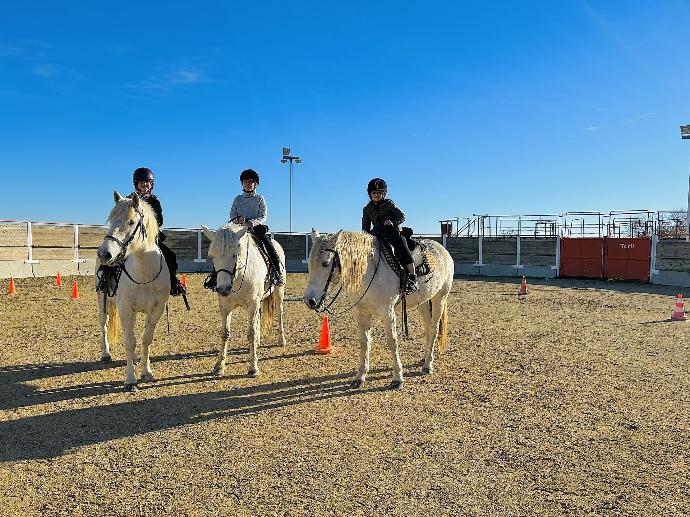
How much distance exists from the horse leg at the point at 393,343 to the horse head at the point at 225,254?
2.04 m

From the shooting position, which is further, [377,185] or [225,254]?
[377,185]

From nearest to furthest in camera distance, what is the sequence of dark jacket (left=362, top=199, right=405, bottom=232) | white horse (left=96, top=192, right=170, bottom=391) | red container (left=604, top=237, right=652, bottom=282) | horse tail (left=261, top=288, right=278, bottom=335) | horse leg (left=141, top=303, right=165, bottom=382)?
white horse (left=96, top=192, right=170, bottom=391)
horse leg (left=141, top=303, right=165, bottom=382)
dark jacket (left=362, top=199, right=405, bottom=232)
horse tail (left=261, top=288, right=278, bottom=335)
red container (left=604, top=237, right=652, bottom=282)

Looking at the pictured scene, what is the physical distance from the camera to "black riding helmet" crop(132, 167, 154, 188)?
21.6 ft

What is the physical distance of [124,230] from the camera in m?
5.25

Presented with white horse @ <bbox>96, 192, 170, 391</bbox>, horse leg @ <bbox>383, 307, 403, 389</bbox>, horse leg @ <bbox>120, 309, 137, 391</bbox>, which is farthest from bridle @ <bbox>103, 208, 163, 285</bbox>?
horse leg @ <bbox>383, 307, 403, 389</bbox>

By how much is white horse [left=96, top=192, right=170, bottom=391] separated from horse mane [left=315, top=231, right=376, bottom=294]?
6.88 ft

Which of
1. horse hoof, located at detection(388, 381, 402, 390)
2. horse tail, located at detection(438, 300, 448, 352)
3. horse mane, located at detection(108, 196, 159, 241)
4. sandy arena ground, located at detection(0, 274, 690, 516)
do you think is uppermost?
horse mane, located at detection(108, 196, 159, 241)

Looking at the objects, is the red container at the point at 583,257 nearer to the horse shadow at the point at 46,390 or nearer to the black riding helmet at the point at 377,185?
the black riding helmet at the point at 377,185

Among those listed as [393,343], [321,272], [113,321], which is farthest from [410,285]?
[113,321]

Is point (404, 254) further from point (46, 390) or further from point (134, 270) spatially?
point (46, 390)

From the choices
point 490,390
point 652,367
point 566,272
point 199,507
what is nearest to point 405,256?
point 490,390

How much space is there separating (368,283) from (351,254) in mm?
497

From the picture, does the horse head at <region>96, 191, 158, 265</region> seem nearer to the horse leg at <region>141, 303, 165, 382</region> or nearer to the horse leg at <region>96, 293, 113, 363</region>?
the horse leg at <region>141, 303, 165, 382</region>

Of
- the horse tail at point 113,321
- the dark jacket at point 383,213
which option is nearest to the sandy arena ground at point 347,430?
the horse tail at point 113,321
